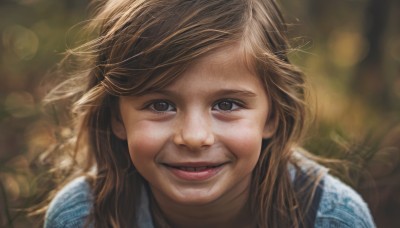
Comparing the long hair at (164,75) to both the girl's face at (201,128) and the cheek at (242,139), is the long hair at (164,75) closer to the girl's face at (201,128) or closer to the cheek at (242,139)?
the girl's face at (201,128)

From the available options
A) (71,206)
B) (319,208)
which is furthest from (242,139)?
(71,206)

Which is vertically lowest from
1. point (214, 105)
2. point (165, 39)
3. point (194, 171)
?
point (194, 171)

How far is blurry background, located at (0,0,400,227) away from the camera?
309 cm

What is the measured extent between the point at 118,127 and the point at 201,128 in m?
0.45

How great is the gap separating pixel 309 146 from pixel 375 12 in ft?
7.81

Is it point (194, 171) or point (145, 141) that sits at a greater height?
point (145, 141)

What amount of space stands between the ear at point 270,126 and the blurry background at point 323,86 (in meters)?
0.27

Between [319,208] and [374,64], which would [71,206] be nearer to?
[319,208]

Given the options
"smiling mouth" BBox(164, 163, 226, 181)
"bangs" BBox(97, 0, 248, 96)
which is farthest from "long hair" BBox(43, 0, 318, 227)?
"smiling mouth" BBox(164, 163, 226, 181)

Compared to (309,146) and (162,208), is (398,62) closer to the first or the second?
(309,146)

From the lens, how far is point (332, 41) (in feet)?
24.1

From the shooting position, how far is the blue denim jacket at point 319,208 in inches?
98.6

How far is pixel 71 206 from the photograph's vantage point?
2641mm

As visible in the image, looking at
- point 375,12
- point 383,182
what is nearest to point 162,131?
point 383,182
